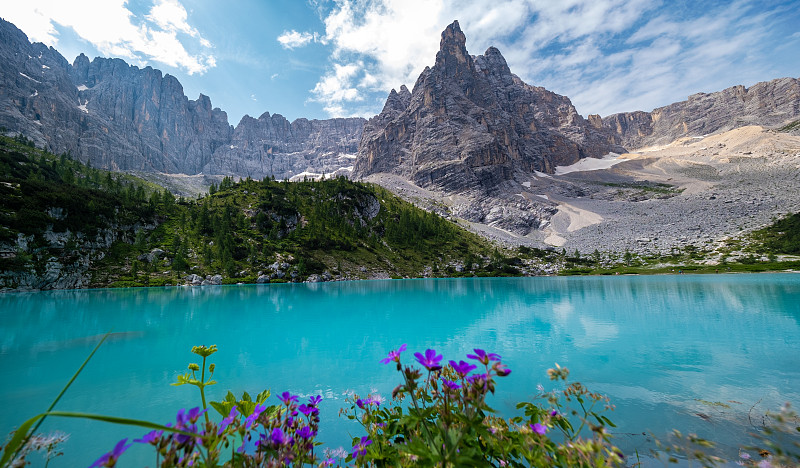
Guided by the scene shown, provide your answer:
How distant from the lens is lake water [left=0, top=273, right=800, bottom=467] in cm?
874

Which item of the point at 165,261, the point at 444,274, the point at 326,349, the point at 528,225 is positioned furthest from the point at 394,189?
the point at 326,349

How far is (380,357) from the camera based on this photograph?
545 inches

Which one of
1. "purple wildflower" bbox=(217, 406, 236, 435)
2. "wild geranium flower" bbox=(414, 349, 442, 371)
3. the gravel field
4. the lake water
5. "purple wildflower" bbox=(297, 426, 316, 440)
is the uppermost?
the gravel field

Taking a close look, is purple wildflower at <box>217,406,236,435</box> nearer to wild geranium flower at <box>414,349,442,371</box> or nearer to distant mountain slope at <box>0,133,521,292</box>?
wild geranium flower at <box>414,349,442,371</box>

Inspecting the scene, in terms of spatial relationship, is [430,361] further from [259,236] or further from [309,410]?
[259,236]

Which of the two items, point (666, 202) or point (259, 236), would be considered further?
point (666, 202)

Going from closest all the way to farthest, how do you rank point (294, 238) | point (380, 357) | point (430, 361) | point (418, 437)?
point (430, 361)
point (418, 437)
point (380, 357)
point (294, 238)

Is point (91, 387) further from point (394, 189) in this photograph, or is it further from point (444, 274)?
point (394, 189)

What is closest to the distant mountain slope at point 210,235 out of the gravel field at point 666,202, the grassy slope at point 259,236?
the grassy slope at point 259,236

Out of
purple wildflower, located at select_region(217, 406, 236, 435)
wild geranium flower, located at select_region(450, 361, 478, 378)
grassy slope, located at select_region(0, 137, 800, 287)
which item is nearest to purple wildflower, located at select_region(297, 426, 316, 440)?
purple wildflower, located at select_region(217, 406, 236, 435)

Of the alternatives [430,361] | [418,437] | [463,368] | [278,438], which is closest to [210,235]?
[278,438]

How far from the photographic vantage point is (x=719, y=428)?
7965 millimetres

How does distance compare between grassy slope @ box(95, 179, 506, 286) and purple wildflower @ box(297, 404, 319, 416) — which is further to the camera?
grassy slope @ box(95, 179, 506, 286)

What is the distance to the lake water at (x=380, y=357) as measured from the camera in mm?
8742
